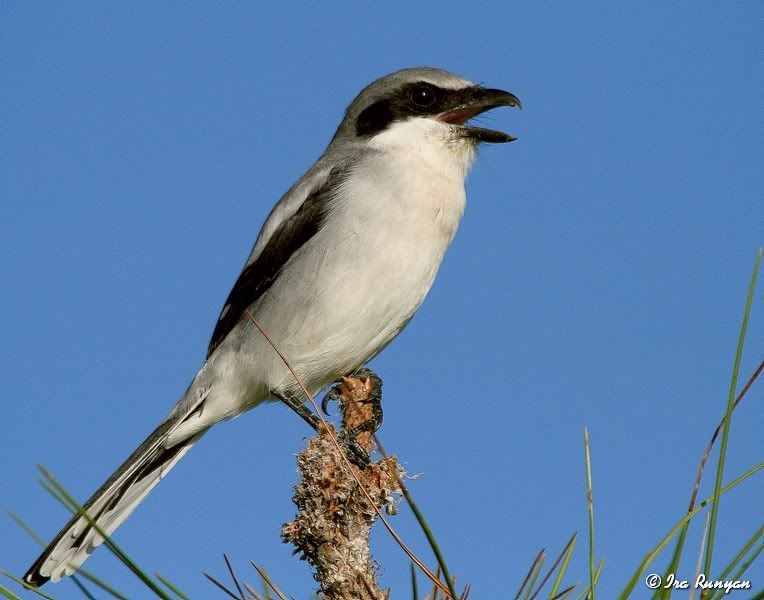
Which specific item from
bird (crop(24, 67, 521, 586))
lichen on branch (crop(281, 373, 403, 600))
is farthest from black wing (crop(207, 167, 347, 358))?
lichen on branch (crop(281, 373, 403, 600))

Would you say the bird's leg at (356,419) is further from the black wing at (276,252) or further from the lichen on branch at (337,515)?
the black wing at (276,252)

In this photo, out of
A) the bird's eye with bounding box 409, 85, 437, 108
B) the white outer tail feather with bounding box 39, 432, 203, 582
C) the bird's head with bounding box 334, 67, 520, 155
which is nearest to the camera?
the white outer tail feather with bounding box 39, 432, 203, 582

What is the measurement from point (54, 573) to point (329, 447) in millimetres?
1365

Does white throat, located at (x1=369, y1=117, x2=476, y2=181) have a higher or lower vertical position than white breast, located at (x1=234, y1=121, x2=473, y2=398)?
higher

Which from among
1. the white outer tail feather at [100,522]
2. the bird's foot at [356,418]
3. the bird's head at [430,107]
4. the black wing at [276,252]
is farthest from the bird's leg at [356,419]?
the bird's head at [430,107]

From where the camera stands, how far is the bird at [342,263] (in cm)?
397

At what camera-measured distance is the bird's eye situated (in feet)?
14.5

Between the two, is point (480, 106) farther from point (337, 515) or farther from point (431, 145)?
point (337, 515)

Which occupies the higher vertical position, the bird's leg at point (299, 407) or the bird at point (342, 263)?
the bird at point (342, 263)

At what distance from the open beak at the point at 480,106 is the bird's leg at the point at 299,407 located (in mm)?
1530

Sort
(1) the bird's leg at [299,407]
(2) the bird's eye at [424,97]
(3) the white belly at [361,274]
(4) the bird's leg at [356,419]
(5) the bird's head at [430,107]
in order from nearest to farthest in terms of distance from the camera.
A: (4) the bird's leg at [356,419] → (3) the white belly at [361,274] → (1) the bird's leg at [299,407] → (5) the bird's head at [430,107] → (2) the bird's eye at [424,97]

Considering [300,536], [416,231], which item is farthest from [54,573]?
[416,231]

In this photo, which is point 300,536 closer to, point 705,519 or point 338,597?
point 338,597

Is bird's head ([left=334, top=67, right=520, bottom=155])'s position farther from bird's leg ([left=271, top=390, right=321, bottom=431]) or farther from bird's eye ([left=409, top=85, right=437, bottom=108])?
bird's leg ([left=271, top=390, right=321, bottom=431])
